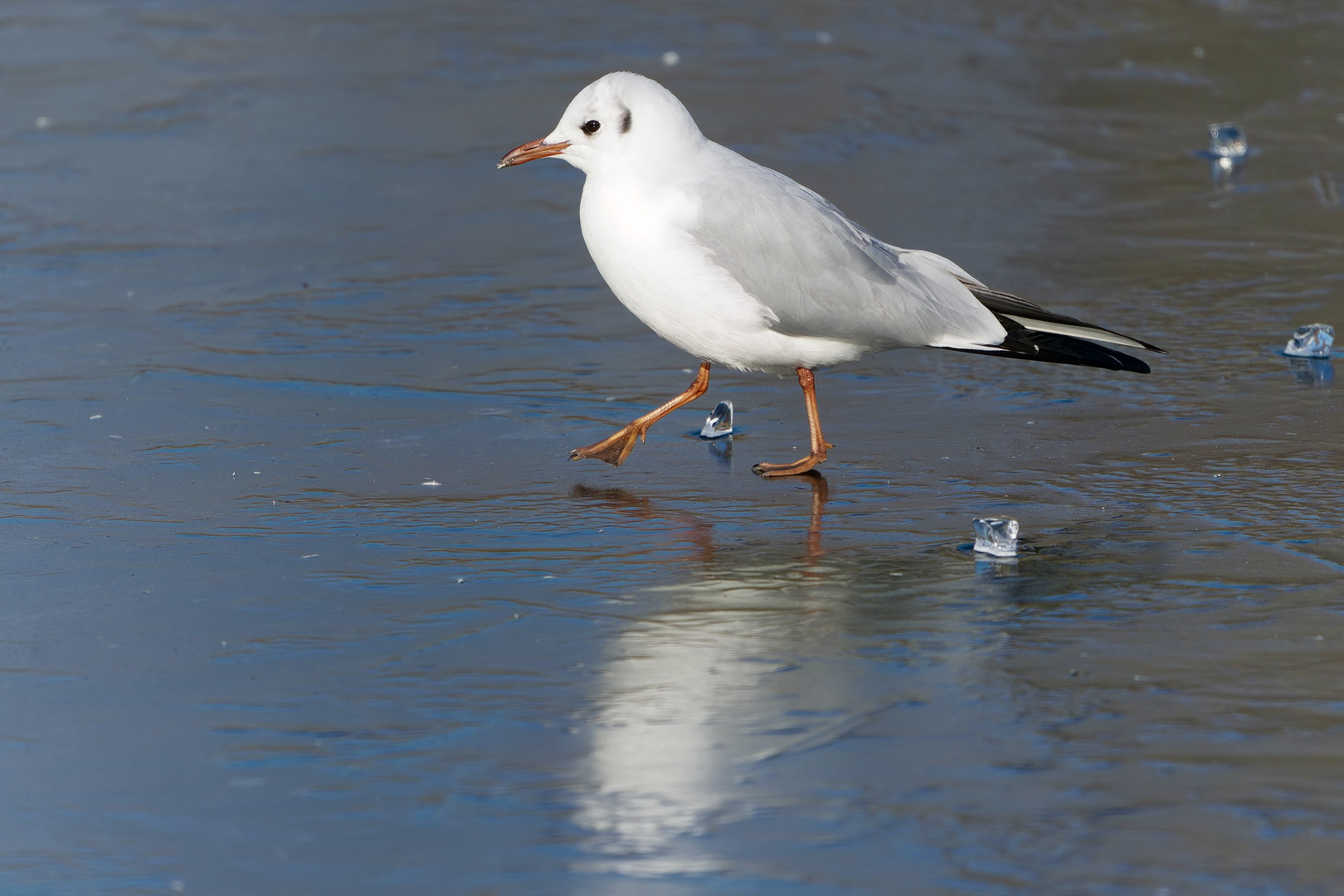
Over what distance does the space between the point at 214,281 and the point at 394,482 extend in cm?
257

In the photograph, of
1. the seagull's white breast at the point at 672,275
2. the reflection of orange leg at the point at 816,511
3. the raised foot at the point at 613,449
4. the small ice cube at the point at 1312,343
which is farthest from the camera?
the small ice cube at the point at 1312,343

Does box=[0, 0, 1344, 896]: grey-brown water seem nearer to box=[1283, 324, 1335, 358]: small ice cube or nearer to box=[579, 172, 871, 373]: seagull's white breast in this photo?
box=[1283, 324, 1335, 358]: small ice cube

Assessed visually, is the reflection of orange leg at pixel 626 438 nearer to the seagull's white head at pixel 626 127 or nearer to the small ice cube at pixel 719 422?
the small ice cube at pixel 719 422

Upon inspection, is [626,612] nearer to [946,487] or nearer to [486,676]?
[486,676]

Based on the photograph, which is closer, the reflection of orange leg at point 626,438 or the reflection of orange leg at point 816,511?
the reflection of orange leg at point 816,511

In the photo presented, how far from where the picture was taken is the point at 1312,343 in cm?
572

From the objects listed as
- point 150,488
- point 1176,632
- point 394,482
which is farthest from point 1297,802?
point 150,488

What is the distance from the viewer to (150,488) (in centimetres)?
469

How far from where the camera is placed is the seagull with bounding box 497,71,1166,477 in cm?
476

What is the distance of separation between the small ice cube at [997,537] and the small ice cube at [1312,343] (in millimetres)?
2182

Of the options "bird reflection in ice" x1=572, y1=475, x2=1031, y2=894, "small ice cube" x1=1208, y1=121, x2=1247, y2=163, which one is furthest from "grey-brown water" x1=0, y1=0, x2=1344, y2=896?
"small ice cube" x1=1208, y1=121, x2=1247, y2=163

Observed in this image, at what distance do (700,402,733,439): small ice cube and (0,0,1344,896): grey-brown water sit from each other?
77mm

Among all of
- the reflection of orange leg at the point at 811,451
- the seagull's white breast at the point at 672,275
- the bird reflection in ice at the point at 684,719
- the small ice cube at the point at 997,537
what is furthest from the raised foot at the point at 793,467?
the small ice cube at the point at 997,537

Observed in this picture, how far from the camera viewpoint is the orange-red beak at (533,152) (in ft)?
16.4
